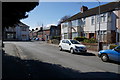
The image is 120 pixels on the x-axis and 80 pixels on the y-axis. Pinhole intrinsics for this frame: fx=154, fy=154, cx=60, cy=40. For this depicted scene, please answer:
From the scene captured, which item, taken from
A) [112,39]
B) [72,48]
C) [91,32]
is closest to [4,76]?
[72,48]

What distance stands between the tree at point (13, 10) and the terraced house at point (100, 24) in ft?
45.0

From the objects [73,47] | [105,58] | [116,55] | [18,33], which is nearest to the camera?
[116,55]

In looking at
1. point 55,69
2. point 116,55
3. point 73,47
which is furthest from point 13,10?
point 73,47

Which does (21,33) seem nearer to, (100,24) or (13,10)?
(100,24)

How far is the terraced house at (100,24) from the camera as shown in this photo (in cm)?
2500

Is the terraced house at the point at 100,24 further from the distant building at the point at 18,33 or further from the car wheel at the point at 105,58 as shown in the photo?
the distant building at the point at 18,33

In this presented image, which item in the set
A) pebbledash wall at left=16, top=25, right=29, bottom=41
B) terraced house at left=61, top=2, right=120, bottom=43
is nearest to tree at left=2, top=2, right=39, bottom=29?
terraced house at left=61, top=2, right=120, bottom=43

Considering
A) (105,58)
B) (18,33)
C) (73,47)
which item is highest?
(18,33)

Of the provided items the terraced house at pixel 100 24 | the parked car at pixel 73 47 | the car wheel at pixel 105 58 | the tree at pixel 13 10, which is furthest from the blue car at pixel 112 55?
the terraced house at pixel 100 24

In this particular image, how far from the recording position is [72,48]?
18281 millimetres

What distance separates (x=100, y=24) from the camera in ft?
88.6

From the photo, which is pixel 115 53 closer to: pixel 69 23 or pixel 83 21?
pixel 83 21

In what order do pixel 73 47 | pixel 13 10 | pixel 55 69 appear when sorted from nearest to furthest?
pixel 13 10 < pixel 55 69 < pixel 73 47

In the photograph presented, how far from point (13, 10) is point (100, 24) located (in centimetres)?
2188
